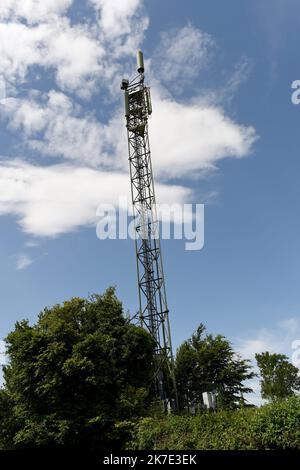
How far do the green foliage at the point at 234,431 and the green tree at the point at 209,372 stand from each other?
16.4 m

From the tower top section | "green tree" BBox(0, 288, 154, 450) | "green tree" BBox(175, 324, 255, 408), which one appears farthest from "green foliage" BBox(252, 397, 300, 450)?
the tower top section

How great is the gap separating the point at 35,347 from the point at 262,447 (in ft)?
48.1

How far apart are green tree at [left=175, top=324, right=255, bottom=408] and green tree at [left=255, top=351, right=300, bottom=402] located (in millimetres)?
14305

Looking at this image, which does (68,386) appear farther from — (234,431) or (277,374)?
(277,374)

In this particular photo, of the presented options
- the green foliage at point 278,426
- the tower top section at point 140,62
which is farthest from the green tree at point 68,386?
the tower top section at point 140,62

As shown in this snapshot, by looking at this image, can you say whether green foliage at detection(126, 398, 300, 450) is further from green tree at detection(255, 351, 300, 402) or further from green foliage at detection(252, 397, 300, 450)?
green tree at detection(255, 351, 300, 402)

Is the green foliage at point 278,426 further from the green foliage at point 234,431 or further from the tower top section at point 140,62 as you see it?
the tower top section at point 140,62

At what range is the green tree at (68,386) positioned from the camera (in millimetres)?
21844

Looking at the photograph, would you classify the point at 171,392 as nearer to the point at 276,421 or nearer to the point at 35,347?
the point at 35,347

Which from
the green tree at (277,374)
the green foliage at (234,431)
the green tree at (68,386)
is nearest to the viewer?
the green foliage at (234,431)

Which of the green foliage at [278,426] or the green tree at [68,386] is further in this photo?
the green tree at [68,386]

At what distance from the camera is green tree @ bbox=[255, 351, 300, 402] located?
45750 millimetres
